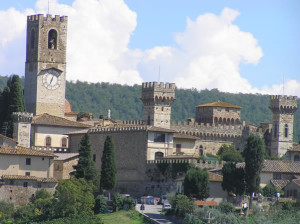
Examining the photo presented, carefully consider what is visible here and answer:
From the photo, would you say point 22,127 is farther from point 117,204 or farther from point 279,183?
point 279,183

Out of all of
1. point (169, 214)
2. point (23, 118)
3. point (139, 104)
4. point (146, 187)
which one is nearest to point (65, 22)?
point (23, 118)

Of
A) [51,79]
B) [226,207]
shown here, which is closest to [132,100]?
[51,79]

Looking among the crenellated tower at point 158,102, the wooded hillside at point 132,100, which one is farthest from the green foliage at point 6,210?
the wooded hillside at point 132,100

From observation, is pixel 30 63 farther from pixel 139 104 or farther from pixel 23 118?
pixel 139 104

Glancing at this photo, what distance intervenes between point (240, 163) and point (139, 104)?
Result: 85252 mm

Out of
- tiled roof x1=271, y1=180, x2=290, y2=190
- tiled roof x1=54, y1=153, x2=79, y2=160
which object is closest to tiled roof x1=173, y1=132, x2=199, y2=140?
tiled roof x1=54, y1=153, x2=79, y2=160

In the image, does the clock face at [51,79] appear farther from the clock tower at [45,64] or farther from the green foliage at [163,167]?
the green foliage at [163,167]

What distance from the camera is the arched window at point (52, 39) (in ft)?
388

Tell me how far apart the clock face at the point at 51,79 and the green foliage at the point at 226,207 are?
3544 cm

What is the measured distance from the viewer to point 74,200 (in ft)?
293

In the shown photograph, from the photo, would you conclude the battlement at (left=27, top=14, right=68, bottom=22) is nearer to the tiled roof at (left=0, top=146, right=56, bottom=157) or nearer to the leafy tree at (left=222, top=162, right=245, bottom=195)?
Answer: the tiled roof at (left=0, top=146, right=56, bottom=157)

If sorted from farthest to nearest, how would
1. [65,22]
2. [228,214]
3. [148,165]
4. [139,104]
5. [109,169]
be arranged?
1. [139,104]
2. [65,22]
3. [148,165]
4. [109,169]
5. [228,214]

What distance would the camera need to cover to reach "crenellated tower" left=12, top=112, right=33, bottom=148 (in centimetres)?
10406

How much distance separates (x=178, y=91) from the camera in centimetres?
19200
